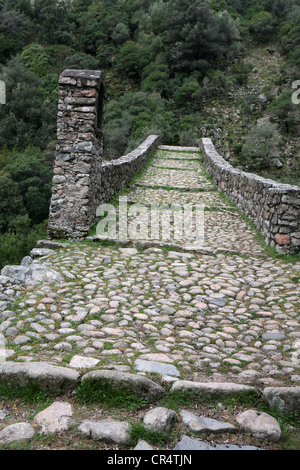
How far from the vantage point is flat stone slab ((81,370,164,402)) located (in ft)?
7.20

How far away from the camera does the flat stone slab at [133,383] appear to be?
86.4 inches

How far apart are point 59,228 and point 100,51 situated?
38.1m

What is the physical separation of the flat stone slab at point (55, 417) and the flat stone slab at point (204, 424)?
652mm

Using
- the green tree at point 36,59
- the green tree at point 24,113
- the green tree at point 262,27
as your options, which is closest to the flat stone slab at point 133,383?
the green tree at point 24,113

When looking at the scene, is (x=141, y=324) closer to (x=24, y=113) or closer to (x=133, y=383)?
(x=133, y=383)

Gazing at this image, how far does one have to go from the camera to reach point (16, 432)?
6.20ft

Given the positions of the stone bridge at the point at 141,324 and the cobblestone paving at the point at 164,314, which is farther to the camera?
the cobblestone paving at the point at 164,314

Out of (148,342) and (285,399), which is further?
(148,342)

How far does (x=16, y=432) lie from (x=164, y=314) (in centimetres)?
174

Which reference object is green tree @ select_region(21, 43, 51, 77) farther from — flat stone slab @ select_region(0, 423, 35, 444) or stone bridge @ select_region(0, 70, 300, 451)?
flat stone slab @ select_region(0, 423, 35, 444)

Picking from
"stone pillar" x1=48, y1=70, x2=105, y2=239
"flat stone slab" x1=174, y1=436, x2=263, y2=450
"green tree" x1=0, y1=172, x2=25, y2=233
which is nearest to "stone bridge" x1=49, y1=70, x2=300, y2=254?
"stone pillar" x1=48, y1=70, x2=105, y2=239

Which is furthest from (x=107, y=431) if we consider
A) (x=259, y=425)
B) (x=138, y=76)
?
(x=138, y=76)

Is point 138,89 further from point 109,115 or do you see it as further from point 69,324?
point 69,324

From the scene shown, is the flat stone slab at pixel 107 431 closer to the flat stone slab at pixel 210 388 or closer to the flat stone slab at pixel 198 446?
the flat stone slab at pixel 198 446
